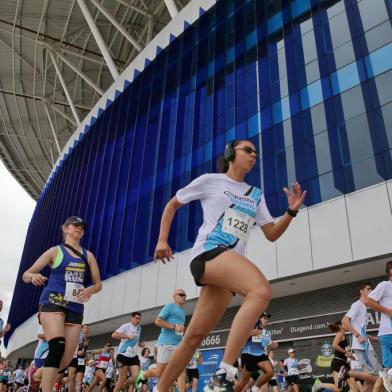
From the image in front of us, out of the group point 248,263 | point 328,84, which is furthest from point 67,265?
point 328,84

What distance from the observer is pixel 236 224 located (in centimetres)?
310

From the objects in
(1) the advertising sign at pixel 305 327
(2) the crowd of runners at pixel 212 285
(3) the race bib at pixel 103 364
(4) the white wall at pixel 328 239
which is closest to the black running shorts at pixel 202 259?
(2) the crowd of runners at pixel 212 285

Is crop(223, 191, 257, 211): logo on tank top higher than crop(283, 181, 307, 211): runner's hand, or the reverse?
crop(283, 181, 307, 211): runner's hand

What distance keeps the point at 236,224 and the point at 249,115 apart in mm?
16430

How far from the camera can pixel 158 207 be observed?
22.8 metres

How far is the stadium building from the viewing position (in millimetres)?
13953

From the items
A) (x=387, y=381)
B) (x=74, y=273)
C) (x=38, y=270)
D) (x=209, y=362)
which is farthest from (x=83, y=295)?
(x=209, y=362)

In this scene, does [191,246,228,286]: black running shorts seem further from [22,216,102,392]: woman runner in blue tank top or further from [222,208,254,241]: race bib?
[22,216,102,392]: woman runner in blue tank top

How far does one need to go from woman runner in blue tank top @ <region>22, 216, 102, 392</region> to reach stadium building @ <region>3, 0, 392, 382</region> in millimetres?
10310

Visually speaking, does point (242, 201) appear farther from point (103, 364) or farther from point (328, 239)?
point (103, 364)

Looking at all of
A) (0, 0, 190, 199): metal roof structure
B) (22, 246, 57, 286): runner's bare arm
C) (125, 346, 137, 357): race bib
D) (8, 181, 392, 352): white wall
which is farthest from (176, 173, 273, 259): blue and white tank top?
(0, 0, 190, 199): metal roof structure

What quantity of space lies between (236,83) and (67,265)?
1720 cm

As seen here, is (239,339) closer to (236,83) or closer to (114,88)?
(236,83)

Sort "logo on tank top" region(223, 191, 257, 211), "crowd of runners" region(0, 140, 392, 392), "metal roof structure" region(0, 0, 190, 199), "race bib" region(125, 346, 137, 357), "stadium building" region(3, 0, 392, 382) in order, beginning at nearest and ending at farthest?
"crowd of runners" region(0, 140, 392, 392) < "logo on tank top" region(223, 191, 257, 211) < "race bib" region(125, 346, 137, 357) < "stadium building" region(3, 0, 392, 382) < "metal roof structure" region(0, 0, 190, 199)
